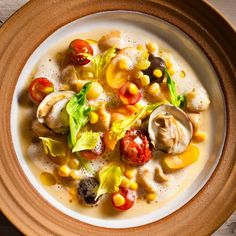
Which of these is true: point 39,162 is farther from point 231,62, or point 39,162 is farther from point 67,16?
point 231,62

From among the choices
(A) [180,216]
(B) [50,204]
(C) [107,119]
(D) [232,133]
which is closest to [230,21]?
(D) [232,133]

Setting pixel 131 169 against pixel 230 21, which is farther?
pixel 230 21

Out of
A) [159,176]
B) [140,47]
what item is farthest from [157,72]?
[159,176]

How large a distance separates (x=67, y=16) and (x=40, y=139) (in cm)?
57

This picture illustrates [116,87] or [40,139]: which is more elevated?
[116,87]

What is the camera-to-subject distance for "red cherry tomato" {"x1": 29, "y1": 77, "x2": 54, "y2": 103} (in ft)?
8.70

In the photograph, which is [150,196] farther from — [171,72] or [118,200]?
[171,72]

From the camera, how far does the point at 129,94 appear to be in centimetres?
270

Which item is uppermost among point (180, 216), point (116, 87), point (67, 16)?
point (67, 16)

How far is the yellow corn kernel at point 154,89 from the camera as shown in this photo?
8.96 ft

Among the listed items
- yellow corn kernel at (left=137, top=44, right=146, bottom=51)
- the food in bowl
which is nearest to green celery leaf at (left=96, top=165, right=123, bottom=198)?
the food in bowl

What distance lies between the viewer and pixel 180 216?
105 inches

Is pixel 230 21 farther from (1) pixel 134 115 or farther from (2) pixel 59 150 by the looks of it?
(2) pixel 59 150

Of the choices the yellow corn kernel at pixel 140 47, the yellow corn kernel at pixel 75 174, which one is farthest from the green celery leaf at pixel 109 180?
the yellow corn kernel at pixel 140 47
